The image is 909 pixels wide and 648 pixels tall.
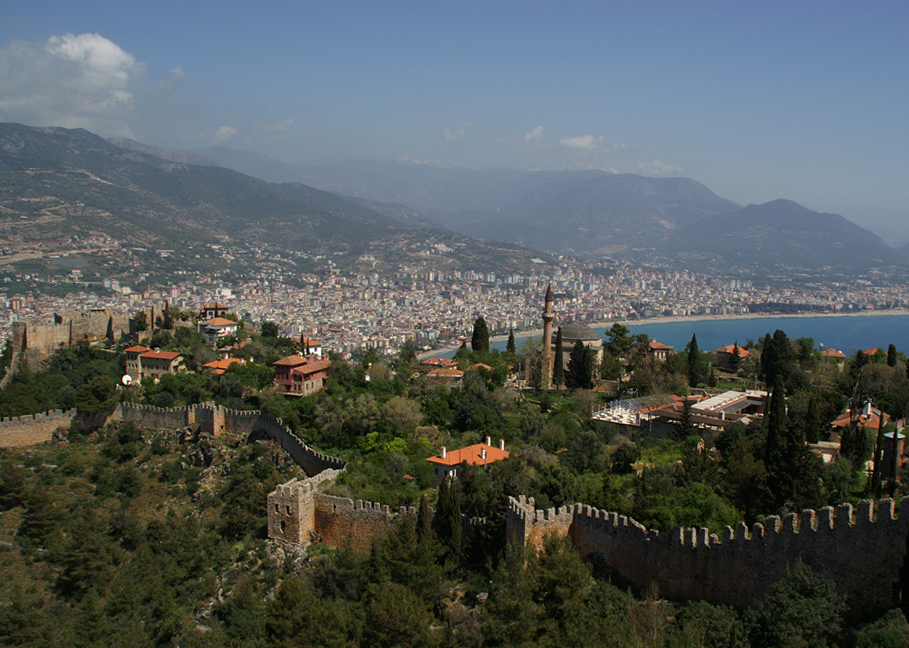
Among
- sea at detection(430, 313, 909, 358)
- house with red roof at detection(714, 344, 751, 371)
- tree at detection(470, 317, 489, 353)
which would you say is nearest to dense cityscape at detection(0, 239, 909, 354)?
sea at detection(430, 313, 909, 358)

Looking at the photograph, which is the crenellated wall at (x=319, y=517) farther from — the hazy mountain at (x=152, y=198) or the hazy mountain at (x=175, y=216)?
the hazy mountain at (x=152, y=198)

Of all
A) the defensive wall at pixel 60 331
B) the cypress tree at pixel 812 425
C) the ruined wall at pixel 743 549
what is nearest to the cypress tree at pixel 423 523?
the ruined wall at pixel 743 549

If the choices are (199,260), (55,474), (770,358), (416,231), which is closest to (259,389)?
(55,474)

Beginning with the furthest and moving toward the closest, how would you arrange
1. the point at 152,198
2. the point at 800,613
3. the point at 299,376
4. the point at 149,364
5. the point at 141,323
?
1. the point at 152,198
2. the point at 141,323
3. the point at 149,364
4. the point at 299,376
5. the point at 800,613

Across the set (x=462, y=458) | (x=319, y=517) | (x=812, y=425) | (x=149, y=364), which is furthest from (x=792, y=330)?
(x=319, y=517)

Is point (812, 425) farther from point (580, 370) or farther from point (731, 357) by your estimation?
point (731, 357)

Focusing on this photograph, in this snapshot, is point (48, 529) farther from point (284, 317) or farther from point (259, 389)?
point (284, 317)
